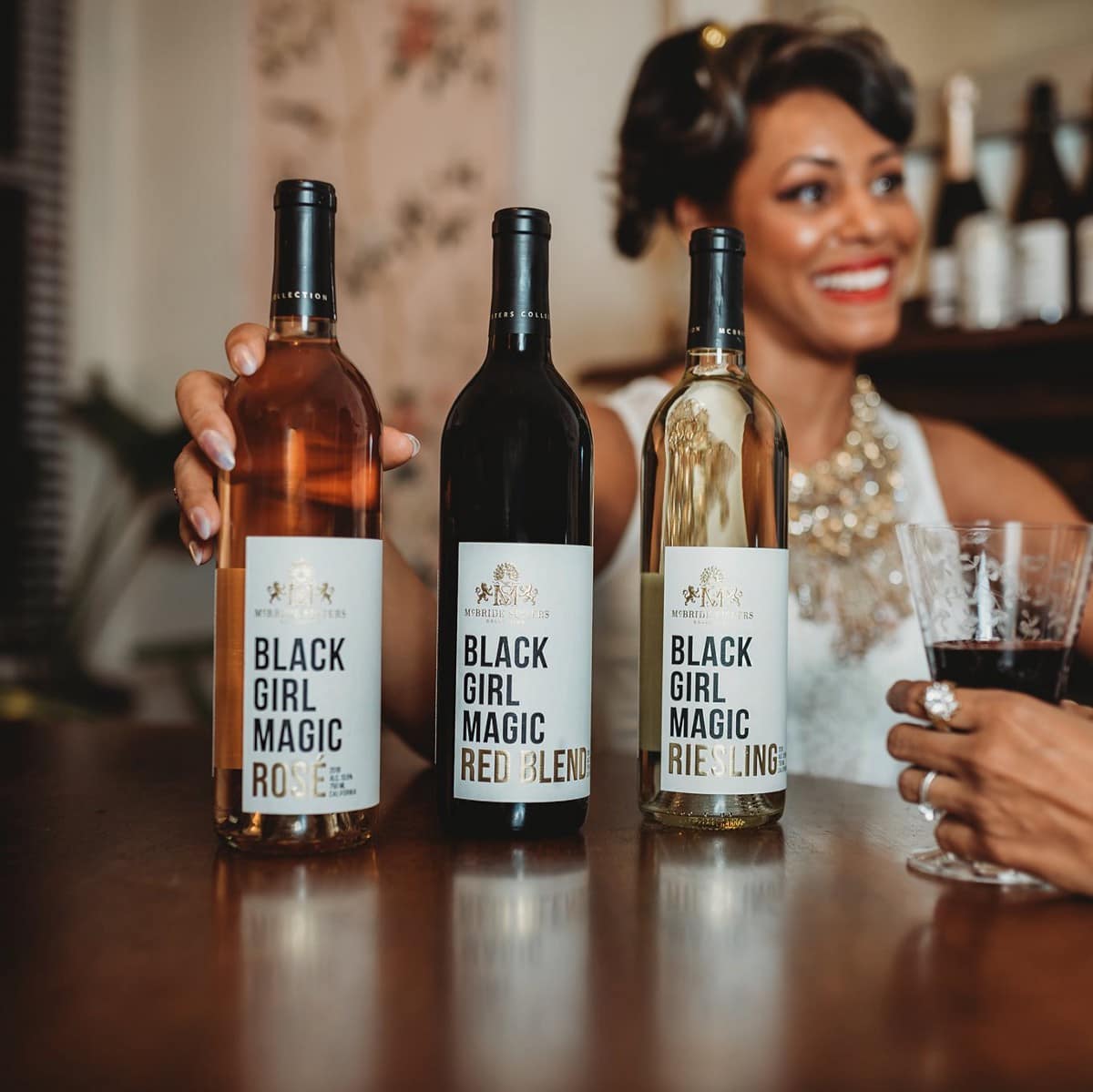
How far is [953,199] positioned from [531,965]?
70.4 inches

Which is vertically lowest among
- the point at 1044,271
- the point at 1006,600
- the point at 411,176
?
the point at 1006,600

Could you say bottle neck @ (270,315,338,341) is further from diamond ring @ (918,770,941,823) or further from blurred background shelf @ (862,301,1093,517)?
blurred background shelf @ (862,301,1093,517)

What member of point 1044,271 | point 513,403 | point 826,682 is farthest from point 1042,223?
point 513,403

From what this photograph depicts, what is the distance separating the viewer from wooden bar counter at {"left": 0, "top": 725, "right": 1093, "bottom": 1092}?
36 cm

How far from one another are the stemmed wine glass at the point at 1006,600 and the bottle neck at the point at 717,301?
151 mm

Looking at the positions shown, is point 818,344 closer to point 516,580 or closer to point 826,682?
point 826,682

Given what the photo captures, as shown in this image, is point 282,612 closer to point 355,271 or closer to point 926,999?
point 926,999

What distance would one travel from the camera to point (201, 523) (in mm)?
672

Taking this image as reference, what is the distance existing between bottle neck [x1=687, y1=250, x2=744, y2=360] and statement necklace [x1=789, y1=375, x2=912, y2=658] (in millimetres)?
747

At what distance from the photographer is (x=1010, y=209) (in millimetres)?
1951

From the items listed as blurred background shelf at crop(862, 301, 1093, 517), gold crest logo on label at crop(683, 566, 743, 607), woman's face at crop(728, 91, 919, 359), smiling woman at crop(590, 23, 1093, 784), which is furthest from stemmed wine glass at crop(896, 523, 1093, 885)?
blurred background shelf at crop(862, 301, 1093, 517)

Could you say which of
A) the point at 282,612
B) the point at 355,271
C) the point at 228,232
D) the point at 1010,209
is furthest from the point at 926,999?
the point at 228,232

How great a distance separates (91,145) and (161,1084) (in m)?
3.36

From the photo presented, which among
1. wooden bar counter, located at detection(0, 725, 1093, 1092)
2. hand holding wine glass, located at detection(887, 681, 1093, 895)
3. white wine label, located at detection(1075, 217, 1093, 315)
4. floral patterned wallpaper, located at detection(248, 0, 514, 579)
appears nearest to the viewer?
wooden bar counter, located at detection(0, 725, 1093, 1092)
